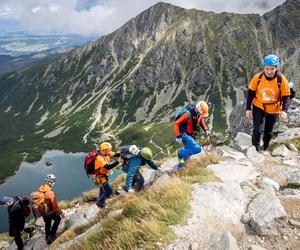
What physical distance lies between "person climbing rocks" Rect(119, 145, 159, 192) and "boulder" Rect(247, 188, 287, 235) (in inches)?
308

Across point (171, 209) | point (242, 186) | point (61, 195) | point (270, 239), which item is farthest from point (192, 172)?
point (61, 195)

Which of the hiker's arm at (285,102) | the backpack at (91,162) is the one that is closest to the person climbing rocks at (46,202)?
the backpack at (91,162)

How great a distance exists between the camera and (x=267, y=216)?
8.41 m

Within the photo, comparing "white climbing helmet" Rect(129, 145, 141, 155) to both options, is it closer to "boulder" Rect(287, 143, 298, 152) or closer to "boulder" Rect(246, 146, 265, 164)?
"boulder" Rect(246, 146, 265, 164)

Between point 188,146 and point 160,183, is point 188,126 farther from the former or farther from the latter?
point 160,183

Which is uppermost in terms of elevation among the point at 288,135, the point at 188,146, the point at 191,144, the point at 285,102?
the point at 285,102

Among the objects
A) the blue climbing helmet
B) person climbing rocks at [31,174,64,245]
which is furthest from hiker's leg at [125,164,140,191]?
the blue climbing helmet

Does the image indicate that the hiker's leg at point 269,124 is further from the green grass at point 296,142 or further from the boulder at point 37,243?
the boulder at point 37,243

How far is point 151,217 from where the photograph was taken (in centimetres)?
827

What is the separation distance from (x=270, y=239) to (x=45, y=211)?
12.1 m

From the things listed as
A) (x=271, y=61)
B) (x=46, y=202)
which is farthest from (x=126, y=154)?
(x=271, y=61)

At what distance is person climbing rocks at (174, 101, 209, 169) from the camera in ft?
52.1

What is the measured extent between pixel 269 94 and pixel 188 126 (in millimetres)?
4345

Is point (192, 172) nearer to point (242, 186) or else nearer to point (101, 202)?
point (242, 186)
